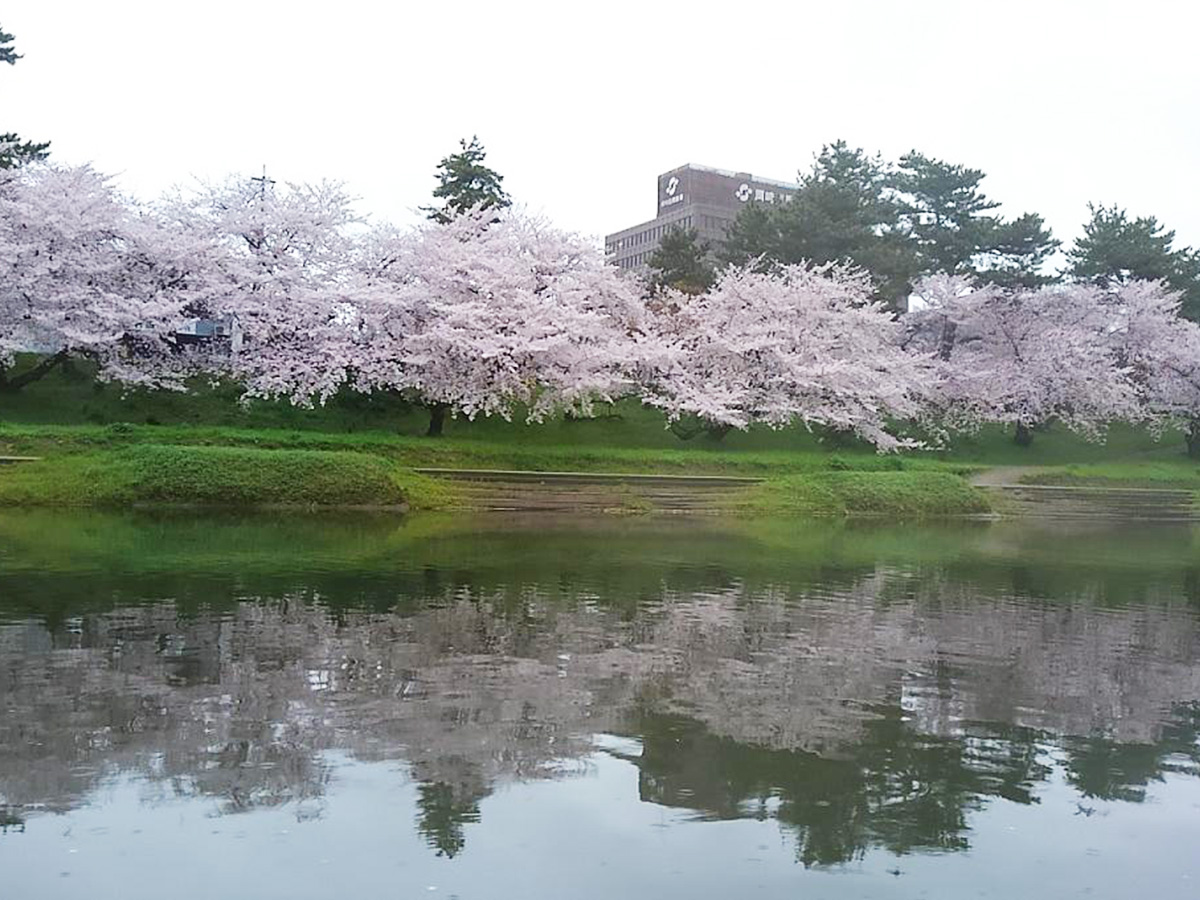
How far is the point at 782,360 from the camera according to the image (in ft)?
107

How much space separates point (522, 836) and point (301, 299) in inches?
1037

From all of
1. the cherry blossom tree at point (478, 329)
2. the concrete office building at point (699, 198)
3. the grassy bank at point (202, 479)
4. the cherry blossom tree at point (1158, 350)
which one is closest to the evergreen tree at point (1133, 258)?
the cherry blossom tree at point (1158, 350)

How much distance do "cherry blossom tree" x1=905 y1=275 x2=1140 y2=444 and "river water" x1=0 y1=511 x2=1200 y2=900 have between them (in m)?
27.1

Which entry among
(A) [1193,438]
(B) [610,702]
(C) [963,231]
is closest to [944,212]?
(C) [963,231]

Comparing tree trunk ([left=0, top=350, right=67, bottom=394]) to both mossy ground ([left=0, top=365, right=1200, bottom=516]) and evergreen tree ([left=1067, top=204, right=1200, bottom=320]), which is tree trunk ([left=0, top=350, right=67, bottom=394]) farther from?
evergreen tree ([left=1067, top=204, right=1200, bottom=320])

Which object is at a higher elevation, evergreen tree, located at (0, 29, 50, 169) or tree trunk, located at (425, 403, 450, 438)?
evergreen tree, located at (0, 29, 50, 169)

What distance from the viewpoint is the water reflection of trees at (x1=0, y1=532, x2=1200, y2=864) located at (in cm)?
516

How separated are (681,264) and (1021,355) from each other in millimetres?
12451

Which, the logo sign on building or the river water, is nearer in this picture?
the river water

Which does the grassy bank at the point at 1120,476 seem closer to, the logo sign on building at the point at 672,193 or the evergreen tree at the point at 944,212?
the evergreen tree at the point at 944,212

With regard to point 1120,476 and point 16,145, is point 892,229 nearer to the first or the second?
point 1120,476

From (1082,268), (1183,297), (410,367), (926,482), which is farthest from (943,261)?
(410,367)

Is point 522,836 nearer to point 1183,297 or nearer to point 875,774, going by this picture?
point 875,774

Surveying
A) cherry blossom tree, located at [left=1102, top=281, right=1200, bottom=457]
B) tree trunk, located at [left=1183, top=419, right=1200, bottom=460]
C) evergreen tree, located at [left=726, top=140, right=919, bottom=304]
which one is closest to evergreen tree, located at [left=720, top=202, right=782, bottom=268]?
evergreen tree, located at [left=726, top=140, right=919, bottom=304]
